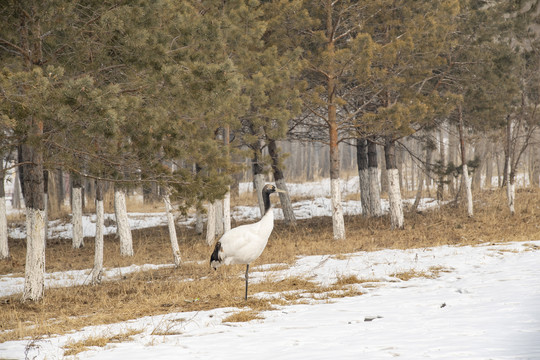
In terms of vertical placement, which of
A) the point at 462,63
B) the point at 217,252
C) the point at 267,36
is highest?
the point at 267,36

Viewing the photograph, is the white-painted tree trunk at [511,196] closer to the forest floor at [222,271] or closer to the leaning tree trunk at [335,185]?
the forest floor at [222,271]

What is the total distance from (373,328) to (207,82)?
5489mm

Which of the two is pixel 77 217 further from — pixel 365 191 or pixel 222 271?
pixel 365 191

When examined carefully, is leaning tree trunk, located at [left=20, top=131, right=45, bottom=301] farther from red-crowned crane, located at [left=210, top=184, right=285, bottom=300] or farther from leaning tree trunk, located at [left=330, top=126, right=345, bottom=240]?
leaning tree trunk, located at [left=330, top=126, right=345, bottom=240]

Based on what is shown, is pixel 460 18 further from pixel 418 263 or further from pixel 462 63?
pixel 418 263

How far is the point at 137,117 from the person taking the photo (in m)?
9.93

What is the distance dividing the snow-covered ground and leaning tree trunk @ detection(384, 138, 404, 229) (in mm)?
9246

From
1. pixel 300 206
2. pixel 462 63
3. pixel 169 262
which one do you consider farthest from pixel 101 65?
pixel 300 206

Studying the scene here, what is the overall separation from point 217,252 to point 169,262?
19.4ft

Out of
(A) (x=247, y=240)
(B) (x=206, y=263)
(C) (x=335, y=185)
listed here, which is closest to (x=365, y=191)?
(C) (x=335, y=185)

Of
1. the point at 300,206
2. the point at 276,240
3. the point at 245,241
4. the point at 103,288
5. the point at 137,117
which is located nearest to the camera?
the point at 245,241

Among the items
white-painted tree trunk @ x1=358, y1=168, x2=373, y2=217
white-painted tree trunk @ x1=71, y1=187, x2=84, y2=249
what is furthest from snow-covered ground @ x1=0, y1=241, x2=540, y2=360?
white-painted tree trunk @ x1=71, y1=187, x2=84, y2=249

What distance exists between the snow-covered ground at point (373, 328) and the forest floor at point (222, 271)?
267mm

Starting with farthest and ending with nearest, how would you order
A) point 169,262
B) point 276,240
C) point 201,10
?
point 276,240, point 201,10, point 169,262
